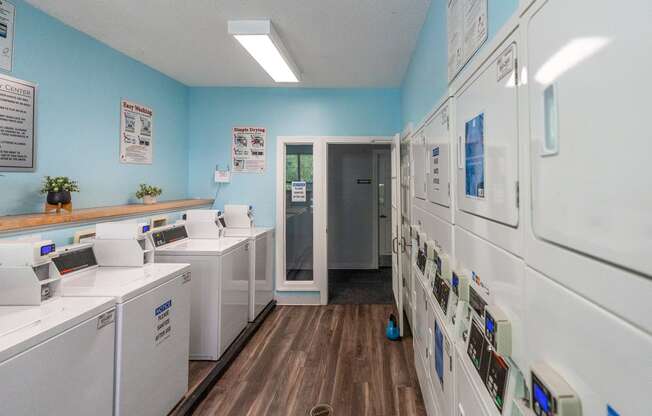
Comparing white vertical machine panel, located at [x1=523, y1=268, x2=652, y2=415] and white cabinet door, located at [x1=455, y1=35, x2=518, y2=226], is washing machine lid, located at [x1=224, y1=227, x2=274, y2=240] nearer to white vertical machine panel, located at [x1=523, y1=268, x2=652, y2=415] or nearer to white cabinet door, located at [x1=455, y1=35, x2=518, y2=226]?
white cabinet door, located at [x1=455, y1=35, x2=518, y2=226]

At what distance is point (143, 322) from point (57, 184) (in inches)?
49.0

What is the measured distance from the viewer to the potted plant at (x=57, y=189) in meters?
2.08

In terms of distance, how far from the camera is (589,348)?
0.52 m

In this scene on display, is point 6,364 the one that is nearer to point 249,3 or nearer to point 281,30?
point 249,3

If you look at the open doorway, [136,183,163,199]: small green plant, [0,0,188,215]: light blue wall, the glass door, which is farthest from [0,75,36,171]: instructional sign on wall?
the open doorway

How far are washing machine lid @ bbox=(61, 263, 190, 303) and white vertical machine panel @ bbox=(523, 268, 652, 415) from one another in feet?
5.35

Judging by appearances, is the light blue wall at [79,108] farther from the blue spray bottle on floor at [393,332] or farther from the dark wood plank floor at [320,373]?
the blue spray bottle on floor at [393,332]

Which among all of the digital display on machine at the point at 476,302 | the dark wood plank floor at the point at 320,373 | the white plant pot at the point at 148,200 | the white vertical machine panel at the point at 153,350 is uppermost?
the white plant pot at the point at 148,200

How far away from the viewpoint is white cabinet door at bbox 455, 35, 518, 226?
801 mm

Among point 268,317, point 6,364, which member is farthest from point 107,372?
point 268,317

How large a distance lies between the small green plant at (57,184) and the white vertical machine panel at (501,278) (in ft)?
8.23

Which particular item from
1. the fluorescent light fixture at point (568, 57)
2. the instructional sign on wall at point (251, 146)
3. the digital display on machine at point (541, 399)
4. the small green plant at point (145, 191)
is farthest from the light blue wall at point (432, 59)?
the small green plant at point (145, 191)

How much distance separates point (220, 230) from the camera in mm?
3031

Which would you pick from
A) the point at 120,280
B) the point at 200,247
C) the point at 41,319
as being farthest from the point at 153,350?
the point at 200,247
